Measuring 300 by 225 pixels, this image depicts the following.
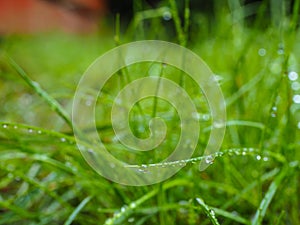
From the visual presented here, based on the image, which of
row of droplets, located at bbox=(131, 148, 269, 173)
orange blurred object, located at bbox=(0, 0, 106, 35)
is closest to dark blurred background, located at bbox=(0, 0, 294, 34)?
orange blurred object, located at bbox=(0, 0, 106, 35)

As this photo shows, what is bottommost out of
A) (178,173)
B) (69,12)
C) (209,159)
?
(69,12)

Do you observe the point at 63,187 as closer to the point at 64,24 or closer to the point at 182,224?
the point at 182,224

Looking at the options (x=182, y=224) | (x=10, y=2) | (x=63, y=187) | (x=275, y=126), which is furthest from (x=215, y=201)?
(x=10, y=2)

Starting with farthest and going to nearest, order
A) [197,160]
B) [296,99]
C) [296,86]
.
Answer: [296,86]
[296,99]
[197,160]

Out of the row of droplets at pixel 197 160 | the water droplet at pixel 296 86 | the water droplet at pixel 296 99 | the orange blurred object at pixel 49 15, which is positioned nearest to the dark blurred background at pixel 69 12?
the orange blurred object at pixel 49 15

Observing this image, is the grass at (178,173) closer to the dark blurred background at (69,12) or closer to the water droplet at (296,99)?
the water droplet at (296,99)

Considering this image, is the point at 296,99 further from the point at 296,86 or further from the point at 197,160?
the point at 197,160

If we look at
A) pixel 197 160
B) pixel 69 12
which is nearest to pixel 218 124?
pixel 197 160

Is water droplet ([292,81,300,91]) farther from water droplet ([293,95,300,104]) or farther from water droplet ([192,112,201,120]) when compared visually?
water droplet ([192,112,201,120])
